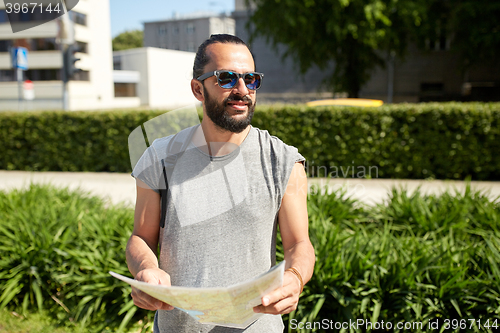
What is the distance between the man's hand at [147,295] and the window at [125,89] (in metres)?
49.7

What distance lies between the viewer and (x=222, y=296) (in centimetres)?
111

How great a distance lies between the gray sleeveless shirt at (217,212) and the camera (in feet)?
4.85

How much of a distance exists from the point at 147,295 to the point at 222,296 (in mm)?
318

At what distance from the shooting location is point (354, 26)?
15078 mm

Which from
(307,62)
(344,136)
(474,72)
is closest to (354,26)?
(307,62)

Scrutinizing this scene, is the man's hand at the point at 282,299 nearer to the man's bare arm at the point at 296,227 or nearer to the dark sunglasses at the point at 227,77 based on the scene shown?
the man's bare arm at the point at 296,227

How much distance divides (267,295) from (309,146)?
7647 mm

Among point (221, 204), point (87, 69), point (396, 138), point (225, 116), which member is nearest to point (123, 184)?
point (396, 138)

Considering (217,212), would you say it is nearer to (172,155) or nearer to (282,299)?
(172,155)

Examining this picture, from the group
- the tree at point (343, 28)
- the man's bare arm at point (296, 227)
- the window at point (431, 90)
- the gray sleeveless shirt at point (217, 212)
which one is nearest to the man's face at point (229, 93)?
the gray sleeveless shirt at point (217, 212)

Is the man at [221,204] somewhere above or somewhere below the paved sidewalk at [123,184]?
above

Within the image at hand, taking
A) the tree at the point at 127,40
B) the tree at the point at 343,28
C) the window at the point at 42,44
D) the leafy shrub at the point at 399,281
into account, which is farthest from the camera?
the tree at the point at 127,40

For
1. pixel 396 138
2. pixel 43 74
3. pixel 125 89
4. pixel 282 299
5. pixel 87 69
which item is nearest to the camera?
pixel 282 299

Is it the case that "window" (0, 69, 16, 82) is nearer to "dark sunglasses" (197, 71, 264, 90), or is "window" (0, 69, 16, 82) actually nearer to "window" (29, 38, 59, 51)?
"window" (29, 38, 59, 51)
